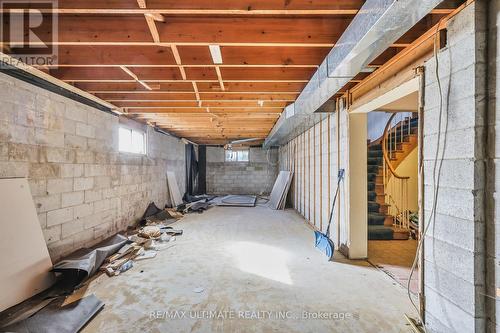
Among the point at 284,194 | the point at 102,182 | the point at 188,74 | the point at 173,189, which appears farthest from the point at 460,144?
the point at 173,189

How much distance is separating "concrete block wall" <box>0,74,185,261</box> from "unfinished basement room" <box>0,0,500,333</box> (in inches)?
0.8

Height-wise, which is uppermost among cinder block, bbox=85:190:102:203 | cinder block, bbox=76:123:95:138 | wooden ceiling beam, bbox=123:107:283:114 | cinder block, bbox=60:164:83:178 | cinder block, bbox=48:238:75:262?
wooden ceiling beam, bbox=123:107:283:114

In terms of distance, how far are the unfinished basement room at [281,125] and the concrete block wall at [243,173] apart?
568 cm

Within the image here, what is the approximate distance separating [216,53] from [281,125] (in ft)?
7.97

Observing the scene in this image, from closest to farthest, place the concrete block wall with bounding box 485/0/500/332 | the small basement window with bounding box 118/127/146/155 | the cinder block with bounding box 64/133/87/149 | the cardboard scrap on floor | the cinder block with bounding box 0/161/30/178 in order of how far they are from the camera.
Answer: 1. the concrete block wall with bounding box 485/0/500/332
2. the cinder block with bounding box 0/161/30/178
3. the cardboard scrap on floor
4. the cinder block with bounding box 64/133/87/149
5. the small basement window with bounding box 118/127/146/155

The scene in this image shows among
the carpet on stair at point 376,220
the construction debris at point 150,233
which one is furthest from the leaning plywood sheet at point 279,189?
the construction debris at point 150,233

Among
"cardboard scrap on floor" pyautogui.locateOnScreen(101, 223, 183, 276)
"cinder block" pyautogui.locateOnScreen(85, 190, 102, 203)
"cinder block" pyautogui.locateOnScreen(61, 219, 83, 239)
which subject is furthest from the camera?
"cinder block" pyautogui.locateOnScreen(85, 190, 102, 203)

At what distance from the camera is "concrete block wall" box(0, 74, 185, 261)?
2381mm

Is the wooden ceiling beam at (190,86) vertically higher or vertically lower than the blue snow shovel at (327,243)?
higher

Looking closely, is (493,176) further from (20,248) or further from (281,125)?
(20,248)

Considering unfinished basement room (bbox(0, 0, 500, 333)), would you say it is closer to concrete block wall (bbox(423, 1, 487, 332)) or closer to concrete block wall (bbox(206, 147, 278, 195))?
concrete block wall (bbox(423, 1, 487, 332))

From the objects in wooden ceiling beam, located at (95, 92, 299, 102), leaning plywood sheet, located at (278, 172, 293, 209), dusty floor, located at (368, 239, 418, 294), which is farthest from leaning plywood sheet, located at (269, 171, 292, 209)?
wooden ceiling beam, located at (95, 92, 299, 102)

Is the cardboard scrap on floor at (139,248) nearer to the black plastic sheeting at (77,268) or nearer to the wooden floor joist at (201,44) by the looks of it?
the black plastic sheeting at (77,268)

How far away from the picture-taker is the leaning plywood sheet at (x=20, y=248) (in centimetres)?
207
